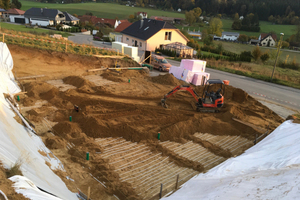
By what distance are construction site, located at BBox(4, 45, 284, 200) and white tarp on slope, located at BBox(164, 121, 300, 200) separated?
992 mm

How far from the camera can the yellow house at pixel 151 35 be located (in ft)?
132

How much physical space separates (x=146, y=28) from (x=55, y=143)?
35806 mm

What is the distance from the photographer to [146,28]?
42.3 m

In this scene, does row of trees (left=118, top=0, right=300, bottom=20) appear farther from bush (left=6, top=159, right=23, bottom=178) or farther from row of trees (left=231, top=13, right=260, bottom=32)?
bush (left=6, top=159, right=23, bottom=178)

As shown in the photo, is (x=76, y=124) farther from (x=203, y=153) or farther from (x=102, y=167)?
(x=203, y=153)

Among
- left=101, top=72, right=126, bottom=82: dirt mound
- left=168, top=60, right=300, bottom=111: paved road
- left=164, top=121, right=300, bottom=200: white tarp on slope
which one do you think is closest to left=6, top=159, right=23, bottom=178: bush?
left=164, top=121, right=300, bottom=200: white tarp on slope

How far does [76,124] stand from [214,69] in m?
23.4

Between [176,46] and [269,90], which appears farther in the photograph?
[176,46]

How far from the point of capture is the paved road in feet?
63.9

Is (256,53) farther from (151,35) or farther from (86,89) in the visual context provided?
(86,89)

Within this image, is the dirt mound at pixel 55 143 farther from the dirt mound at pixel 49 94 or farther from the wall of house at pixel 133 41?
the wall of house at pixel 133 41

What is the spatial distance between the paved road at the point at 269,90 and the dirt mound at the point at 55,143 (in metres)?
17.0

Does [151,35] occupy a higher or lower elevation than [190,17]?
lower

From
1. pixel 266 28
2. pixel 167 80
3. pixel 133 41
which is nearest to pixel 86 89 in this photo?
pixel 167 80
